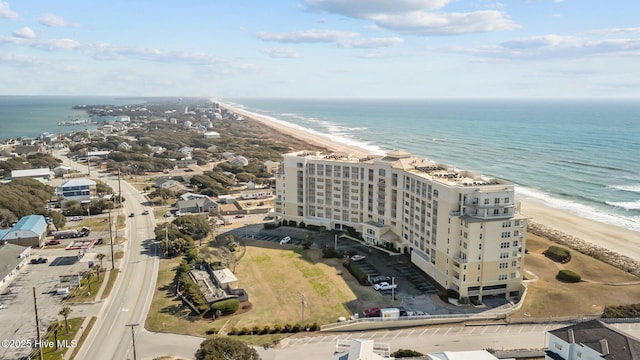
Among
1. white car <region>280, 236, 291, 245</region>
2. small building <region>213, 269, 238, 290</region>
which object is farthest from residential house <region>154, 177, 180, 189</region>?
small building <region>213, 269, 238, 290</region>

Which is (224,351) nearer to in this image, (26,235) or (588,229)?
(26,235)

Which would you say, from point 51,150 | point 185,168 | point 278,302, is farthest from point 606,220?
point 51,150

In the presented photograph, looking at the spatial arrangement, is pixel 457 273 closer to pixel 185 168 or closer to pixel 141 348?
pixel 141 348

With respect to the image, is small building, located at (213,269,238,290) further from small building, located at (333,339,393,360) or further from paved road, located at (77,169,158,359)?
small building, located at (333,339,393,360)

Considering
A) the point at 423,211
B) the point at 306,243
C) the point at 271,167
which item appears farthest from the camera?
the point at 271,167

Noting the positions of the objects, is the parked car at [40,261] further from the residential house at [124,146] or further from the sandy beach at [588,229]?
the residential house at [124,146]

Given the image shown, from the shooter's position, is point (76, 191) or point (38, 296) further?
point (76, 191)

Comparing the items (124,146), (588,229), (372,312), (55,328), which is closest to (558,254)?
(588,229)
